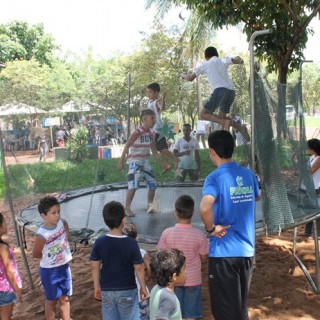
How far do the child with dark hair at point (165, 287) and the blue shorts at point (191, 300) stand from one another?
0.78 metres

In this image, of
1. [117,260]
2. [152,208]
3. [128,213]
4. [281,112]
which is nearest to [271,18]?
[281,112]

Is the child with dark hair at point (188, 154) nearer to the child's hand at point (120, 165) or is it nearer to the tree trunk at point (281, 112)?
the child's hand at point (120, 165)

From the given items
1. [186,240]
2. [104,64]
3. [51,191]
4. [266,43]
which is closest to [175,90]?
[186,240]

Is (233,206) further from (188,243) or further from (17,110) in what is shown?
(17,110)

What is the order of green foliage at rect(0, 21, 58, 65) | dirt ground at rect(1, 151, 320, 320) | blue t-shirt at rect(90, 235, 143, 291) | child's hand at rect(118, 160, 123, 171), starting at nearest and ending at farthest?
blue t-shirt at rect(90, 235, 143, 291), dirt ground at rect(1, 151, 320, 320), child's hand at rect(118, 160, 123, 171), green foliage at rect(0, 21, 58, 65)

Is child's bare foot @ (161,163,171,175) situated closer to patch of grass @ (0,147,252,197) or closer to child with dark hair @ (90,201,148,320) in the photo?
patch of grass @ (0,147,252,197)

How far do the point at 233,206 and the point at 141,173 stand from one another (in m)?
1.63

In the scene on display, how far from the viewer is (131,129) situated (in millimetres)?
3602

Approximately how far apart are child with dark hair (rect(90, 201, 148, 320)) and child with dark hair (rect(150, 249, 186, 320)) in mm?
386

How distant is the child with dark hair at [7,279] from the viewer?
2.68 meters

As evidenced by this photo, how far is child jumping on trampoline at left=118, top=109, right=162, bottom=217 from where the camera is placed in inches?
139

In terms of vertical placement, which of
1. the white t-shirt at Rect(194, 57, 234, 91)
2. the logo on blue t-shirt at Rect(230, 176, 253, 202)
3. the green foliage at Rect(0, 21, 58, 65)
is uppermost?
the green foliage at Rect(0, 21, 58, 65)

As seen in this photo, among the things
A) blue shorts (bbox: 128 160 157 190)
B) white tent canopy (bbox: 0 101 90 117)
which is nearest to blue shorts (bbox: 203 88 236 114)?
blue shorts (bbox: 128 160 157 190)

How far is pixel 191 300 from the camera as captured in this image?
2805 millimetres
